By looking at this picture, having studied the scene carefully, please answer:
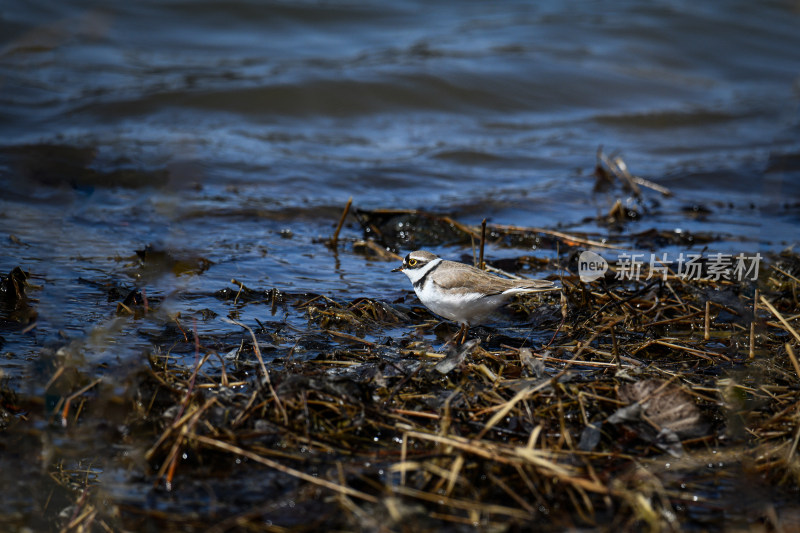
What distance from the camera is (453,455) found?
3.34m

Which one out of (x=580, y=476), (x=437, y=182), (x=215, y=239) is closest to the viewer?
(x=580, y=476)

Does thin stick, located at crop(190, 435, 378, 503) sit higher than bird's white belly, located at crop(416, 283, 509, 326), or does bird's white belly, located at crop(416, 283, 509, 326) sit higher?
bird's white belly, located at crop(416, 283, 509, 326)

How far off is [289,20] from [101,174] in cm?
855

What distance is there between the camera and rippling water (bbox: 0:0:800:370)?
7.05 metres

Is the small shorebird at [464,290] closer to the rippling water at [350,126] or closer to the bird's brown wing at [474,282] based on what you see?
the bird's brown wing at [474,282]

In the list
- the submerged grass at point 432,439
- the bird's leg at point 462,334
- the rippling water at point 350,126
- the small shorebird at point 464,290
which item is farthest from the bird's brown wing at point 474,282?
the rippling water at point 350,126

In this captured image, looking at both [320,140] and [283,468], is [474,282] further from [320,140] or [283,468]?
[320,140]

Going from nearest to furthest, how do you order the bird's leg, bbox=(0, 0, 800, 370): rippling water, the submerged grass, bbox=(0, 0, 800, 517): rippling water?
the submerged grass < the bird's leg < bbox=(0, 0, 800, 517): rippling water < bbox=(0, 0, 800, 370): rippling water

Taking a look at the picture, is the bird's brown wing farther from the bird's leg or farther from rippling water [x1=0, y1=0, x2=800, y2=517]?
rippling water [x1=0, y1=0, x2=800, y2=517]

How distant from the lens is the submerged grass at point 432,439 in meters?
3.12

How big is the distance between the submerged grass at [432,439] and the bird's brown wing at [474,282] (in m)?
0.51

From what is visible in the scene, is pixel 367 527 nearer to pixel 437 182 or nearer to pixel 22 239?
pixel 22 239

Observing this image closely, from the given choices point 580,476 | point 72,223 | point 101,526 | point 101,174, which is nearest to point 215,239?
point 72,223

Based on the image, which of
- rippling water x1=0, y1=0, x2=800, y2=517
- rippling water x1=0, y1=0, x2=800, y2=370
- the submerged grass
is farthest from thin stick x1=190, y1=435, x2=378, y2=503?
rippling water x1=0, y1=0, x2=800, y2=370
